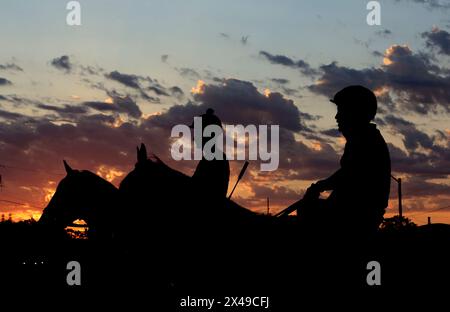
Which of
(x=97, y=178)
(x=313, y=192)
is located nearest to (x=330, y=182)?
(x=313, y=192)

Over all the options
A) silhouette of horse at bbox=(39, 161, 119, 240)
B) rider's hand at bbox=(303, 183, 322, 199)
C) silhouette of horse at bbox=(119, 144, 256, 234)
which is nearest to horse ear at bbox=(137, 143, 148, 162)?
silhouette of horse at bbox=(119, 144, 256, 234)

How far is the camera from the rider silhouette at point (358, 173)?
7605 millimetres

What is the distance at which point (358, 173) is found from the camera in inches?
301

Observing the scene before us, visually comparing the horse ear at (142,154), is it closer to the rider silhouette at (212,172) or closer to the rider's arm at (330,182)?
the rider silhouette at (212,172)

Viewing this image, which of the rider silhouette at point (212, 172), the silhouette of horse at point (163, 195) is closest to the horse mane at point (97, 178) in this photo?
the silhouette of horse at point (163, 195)

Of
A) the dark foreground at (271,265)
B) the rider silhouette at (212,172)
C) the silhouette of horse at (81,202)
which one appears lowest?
the dark foreground at (271,265)

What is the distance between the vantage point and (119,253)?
10.7m

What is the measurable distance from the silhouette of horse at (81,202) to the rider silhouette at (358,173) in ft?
14.5

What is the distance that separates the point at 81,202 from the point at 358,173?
5.38 m

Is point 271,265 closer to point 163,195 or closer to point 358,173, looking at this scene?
point 358,173
